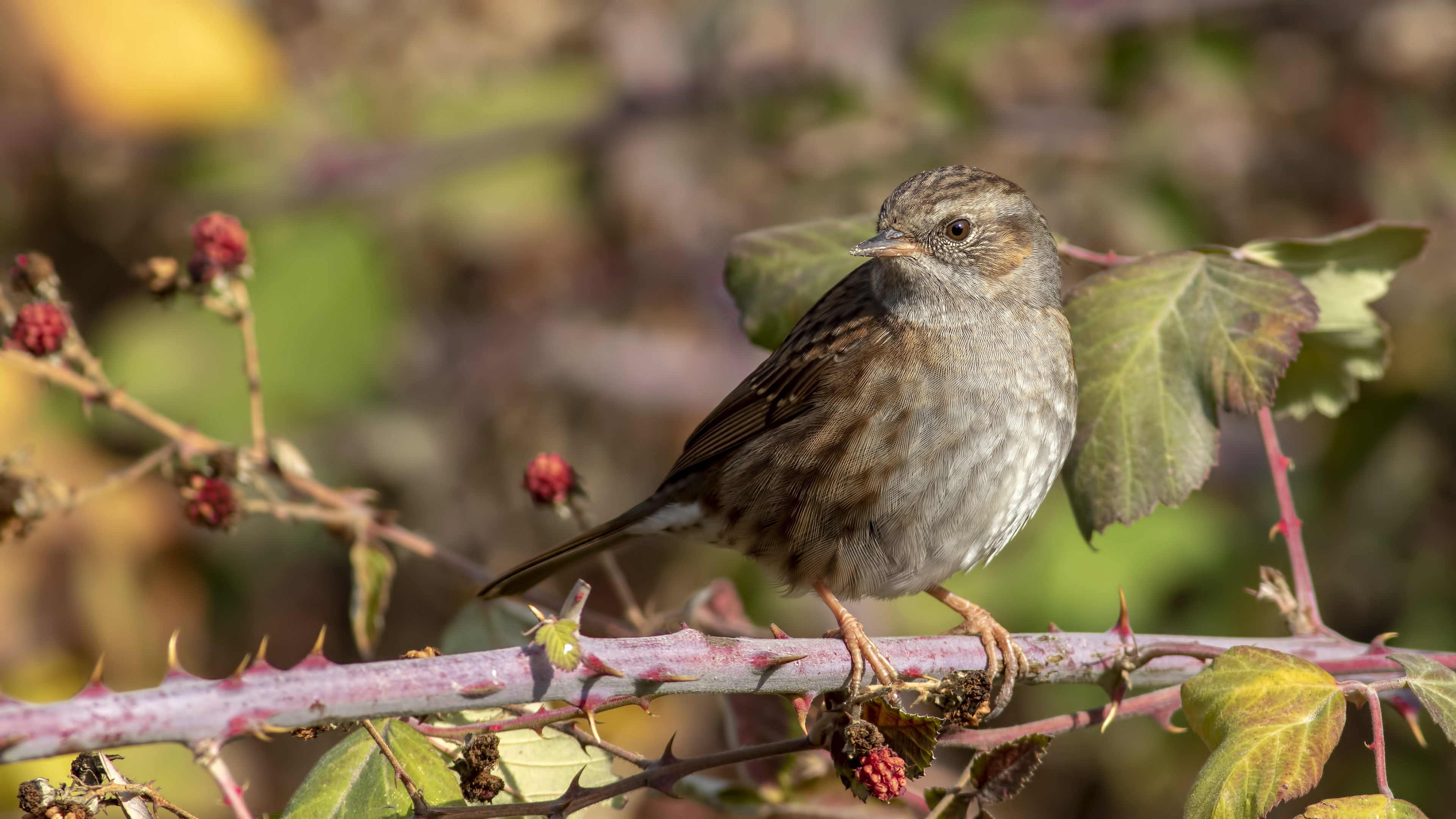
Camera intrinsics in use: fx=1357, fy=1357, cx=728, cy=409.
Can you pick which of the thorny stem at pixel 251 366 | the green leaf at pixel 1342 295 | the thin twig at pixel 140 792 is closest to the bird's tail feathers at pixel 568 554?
the thorny stem at pixel 251 366

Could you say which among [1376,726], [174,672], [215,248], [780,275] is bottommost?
[1376,726]

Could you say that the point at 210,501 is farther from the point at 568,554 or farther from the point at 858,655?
the point at 858,655

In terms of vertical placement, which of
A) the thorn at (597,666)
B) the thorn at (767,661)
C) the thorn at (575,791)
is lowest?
the thorn at (575,791)

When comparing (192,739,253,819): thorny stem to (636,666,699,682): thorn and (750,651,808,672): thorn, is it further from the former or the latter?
(750,651,808,672): thorn

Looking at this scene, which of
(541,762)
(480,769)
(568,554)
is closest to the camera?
(480,769)

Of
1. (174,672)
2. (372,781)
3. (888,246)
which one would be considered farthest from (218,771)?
(888,246)

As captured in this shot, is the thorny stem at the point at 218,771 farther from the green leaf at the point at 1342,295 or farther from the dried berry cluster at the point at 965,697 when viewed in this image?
the green leaf at the point at 1342,295

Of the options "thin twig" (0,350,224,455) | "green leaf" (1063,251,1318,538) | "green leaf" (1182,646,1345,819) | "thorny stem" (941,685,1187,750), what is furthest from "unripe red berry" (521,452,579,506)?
"green leaf" (1182,646,1345,819)
